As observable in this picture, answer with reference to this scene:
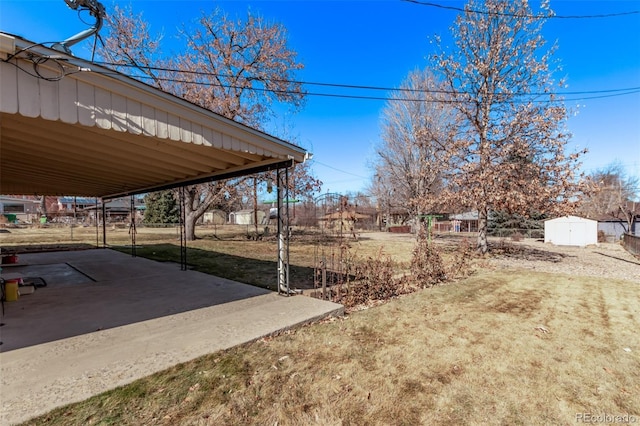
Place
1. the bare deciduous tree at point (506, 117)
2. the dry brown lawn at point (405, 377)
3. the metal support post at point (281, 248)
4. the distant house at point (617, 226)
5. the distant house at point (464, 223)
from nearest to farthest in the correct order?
1. the dry brown lawn at point (405, 377)
2. the metal support post at point (281, 248)
3. the bare deciduous tree at point (506, 117)
4. the distant house at point (617, 226)
5. the distant house at point (464, 223)

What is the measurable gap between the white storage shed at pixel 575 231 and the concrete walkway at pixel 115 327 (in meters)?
21.3

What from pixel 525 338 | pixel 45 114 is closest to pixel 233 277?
pixel 45 114

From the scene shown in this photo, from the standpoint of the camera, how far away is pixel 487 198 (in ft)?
35.0

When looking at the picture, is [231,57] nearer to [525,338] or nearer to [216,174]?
[216,174]

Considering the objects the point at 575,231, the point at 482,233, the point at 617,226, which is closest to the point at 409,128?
the point at 482,233

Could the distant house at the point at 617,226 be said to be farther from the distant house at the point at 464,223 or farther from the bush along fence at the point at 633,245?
the bush along fence at the point at 633,245

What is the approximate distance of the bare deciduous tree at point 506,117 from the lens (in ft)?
34.1

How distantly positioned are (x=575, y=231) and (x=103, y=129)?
2438 cm

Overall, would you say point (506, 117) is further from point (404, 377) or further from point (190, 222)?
point (190, 222)

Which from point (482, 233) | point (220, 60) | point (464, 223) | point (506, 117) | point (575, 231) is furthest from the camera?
point (464, 223)

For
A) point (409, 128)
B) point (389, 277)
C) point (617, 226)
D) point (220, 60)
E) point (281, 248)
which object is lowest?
point (617, 226)

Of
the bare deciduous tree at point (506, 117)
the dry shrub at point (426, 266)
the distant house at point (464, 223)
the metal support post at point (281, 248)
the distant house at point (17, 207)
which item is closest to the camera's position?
the metal support post at point (281, 248)

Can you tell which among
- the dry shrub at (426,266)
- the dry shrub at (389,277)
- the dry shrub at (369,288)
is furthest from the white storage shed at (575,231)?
the dry shrub at (369,288)

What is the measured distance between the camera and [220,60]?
15.4 metres
